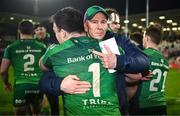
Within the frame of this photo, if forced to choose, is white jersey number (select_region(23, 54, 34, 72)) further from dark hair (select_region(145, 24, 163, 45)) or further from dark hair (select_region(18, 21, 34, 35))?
dark hair (select_region(145, 24, 163, 45))

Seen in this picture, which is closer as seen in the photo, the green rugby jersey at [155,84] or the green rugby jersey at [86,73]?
the green rugby jersey at [86,73]

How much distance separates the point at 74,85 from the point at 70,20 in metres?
0.55

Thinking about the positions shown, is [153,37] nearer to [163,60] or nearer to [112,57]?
[163,60]

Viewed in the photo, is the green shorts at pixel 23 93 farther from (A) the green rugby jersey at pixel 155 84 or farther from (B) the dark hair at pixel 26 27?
(A) the green rugby jersey at pixel 155 84

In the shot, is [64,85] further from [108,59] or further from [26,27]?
[26,27]

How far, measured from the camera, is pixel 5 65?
678 centimetres

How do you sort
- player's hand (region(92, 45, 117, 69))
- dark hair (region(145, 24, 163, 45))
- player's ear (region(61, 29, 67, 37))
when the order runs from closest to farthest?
player's hand (region(92, 45, 117, 69)) → player's ear (region(61, 29, 67, 37)) → dark hair (region(145, 24, 163, 45))

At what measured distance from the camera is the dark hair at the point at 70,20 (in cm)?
339

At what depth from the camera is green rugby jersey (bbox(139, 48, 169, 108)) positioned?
5.16m

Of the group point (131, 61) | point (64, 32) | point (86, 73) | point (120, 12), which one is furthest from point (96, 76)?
point (120, 12)

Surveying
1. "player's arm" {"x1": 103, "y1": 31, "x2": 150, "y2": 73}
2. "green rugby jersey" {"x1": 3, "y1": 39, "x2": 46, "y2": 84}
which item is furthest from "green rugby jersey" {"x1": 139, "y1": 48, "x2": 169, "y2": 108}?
"green rugby jersey" {"x1": 3, "y1": 39, "x2": 46, "y2": 84}

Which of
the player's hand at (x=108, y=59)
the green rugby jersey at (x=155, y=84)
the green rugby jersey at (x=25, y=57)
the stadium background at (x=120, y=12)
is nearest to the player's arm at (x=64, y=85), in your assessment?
the player's hand at (x=108, y=59)

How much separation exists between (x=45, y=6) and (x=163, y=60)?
45670 mm

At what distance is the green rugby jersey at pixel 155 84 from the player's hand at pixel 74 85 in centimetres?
200
